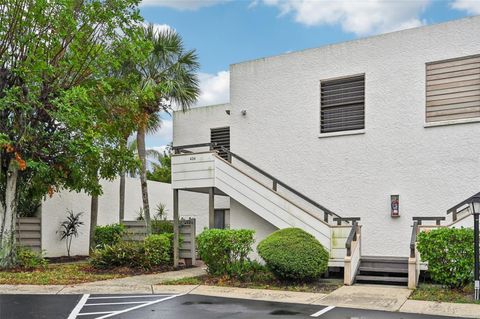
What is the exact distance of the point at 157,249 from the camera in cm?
1600

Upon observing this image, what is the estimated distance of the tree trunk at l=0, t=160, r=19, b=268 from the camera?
15.2 metres

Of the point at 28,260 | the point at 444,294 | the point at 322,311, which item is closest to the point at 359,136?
the point at 444,294

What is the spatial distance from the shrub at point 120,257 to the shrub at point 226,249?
2.89 metres

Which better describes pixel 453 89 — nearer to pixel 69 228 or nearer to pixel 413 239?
pixel 413 239

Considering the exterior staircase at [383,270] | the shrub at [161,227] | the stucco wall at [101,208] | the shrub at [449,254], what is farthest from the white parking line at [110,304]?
the stucco wall at [101,208]

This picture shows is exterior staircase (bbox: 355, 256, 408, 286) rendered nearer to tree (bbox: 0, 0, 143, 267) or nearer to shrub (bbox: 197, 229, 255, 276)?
shrub (bbox: 197, 229, 255, 276)

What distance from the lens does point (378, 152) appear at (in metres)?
14.6

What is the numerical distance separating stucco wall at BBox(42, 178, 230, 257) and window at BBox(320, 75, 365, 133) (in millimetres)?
5964

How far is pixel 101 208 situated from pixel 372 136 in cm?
1268

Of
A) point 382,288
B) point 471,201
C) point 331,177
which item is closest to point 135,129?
point 331,177

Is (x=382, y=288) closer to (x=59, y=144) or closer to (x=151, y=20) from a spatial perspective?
(x=59, y=144)

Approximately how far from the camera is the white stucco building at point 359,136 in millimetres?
13586

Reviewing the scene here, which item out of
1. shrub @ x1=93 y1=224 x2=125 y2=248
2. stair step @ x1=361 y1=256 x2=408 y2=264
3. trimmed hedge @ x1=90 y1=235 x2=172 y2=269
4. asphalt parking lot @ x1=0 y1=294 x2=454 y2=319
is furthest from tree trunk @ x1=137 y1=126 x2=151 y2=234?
stair step @ x1=361 y1=256 x2=408 y2=264

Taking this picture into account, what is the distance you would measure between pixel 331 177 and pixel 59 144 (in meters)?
8.29
